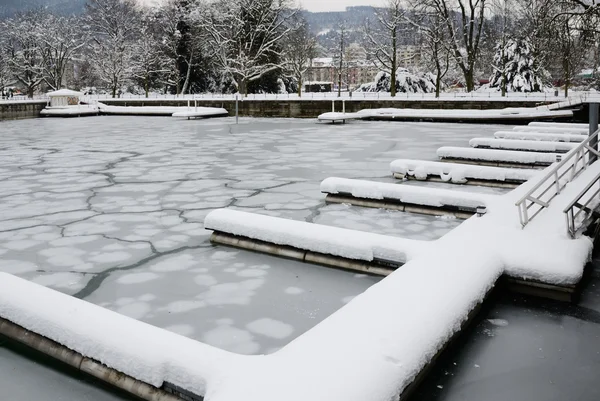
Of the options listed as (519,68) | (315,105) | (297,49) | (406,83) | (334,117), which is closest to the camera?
(334,117)

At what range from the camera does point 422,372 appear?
Result: 250 centimetres

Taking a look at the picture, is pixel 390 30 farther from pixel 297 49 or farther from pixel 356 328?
pixel 356 328

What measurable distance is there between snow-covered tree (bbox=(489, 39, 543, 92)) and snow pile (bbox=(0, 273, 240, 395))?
33.3 metres

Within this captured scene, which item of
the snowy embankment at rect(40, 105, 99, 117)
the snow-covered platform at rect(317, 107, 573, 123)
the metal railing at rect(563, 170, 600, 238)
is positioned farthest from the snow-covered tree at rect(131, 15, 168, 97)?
the metal railing at rect(563, 170, 600, 238)

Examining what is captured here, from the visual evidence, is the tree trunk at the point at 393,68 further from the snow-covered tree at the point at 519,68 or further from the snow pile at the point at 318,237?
the snow pile at the point at 318,237

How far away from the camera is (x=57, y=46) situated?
46.4 metres

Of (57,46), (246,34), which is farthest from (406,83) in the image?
(57,46)

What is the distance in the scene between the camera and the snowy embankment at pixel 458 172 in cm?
734

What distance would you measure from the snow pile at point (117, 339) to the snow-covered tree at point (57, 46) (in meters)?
46.1

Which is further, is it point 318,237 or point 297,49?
point 297,49

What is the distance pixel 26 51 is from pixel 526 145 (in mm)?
47487

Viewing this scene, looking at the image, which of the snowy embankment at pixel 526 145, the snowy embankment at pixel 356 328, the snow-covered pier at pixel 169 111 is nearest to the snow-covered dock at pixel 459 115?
the snow-covered pier at pixel 169 111

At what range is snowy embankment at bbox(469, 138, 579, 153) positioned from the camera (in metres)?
9.77

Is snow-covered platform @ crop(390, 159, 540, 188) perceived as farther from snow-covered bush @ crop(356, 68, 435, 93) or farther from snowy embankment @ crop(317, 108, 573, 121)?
snow-covered bush @ crop(356, 68, 435, 93)
